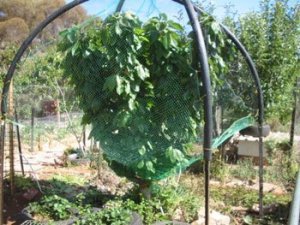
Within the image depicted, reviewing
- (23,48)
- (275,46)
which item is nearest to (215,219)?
(23,48)

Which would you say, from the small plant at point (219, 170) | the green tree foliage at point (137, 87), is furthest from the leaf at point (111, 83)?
the small plant at point (219, 170)

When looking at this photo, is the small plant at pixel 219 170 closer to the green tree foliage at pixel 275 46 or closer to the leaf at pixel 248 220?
the green tree foliage at pixel 275 46


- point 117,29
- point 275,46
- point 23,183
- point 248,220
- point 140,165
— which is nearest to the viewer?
point 117,29

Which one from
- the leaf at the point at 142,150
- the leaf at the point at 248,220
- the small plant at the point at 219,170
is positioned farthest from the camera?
the small plant at the point at 219,170

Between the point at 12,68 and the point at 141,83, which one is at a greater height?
the point at 12,68

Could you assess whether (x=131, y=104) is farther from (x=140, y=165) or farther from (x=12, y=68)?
(x=12, y=68)

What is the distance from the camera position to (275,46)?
6.14m

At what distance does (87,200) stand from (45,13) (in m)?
21.1

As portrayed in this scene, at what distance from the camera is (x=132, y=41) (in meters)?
4.02

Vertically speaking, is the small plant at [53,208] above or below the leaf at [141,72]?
below

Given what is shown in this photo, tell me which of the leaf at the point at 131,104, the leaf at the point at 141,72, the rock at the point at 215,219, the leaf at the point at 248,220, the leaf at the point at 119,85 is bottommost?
the leaf at the point at 248,220

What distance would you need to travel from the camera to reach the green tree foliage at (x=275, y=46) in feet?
20.1

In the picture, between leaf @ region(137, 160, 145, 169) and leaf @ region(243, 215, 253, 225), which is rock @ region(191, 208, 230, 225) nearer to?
leaf @ region(243, 215, 253, 225)

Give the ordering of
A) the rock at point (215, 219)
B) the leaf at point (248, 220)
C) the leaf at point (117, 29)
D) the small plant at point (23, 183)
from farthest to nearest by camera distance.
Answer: the small plant at point (23, 183), the leaf at point (248, 220), the rock at point (215, 219), the leaf at point (117, 29)
